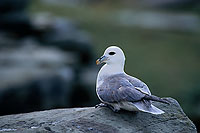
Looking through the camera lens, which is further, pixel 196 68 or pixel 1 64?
pixel 196 68

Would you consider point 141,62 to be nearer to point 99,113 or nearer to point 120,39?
point 120,39

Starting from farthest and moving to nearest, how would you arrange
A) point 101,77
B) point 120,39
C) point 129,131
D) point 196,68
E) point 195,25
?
1. point 195,25
2. point 120,39
3. point 196,68
4. point 101,77
5. point 129,131

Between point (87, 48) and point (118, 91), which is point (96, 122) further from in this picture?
point (87, 48)

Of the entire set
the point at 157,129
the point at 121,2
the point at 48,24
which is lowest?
the point at 157,129

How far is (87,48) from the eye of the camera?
53.2 ft

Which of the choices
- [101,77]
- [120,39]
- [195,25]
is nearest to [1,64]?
[101,77]

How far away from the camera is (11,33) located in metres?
17.2

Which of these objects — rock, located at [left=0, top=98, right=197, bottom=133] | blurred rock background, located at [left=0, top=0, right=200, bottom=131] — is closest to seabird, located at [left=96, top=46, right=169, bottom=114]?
rock, located at [left=0, top=98, right=197, bottom=133]

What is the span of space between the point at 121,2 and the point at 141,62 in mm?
13135

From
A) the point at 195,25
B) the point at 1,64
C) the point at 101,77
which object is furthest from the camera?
the point at 195,25

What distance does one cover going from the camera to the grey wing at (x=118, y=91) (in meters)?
4.53

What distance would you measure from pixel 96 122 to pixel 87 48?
11.6 m

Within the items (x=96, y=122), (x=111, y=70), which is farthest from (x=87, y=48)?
(x=96, y=122)

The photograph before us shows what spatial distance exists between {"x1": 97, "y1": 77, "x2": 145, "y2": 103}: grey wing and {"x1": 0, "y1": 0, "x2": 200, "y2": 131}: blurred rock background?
16.8 ft
